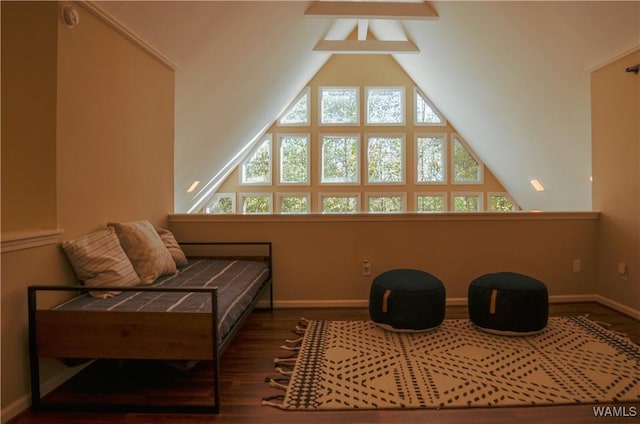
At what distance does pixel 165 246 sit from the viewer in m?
2.77

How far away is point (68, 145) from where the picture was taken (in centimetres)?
209

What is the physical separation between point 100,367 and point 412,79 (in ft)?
26.5

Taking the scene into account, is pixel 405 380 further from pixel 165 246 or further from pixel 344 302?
pixel 165 246

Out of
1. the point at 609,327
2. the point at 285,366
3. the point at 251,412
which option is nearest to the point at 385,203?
the point at 609,327

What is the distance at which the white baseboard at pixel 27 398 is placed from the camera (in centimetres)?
165

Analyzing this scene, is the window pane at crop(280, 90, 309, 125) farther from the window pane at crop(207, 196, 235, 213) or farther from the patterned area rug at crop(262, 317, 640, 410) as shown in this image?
the patterned area rug at crop(262, 317, 640, 410)

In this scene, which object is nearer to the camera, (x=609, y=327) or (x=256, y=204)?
(x=609, y=327)

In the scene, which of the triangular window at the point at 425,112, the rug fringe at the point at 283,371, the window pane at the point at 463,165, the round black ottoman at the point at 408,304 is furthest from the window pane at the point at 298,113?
the rug fringe at the point at 283,371

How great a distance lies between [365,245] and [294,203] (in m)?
5.26

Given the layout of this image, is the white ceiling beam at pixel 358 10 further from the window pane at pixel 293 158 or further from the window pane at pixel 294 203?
the window pane at pixel 294 203

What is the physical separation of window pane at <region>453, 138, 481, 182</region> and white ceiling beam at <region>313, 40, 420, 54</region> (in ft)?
10.4

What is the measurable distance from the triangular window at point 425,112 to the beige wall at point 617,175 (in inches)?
197

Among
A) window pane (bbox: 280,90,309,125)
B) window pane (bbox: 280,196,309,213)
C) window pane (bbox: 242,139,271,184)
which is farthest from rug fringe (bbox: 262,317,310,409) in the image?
window pane (bbox: 280,90,309,125)

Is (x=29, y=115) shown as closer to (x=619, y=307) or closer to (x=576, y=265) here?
(x=576, y=265)
